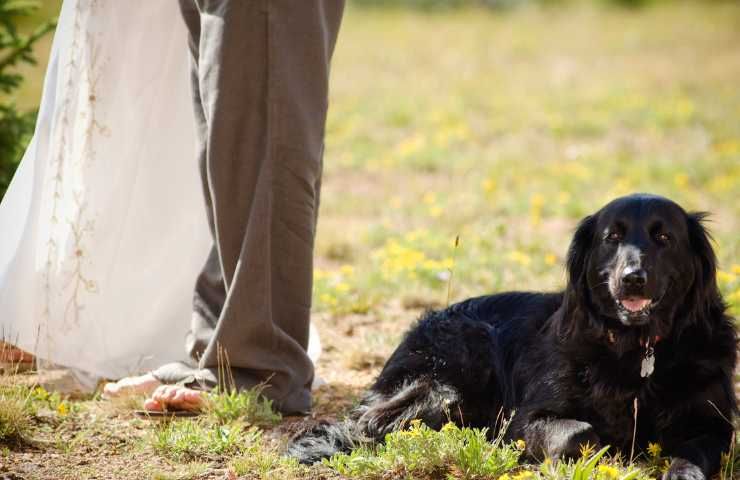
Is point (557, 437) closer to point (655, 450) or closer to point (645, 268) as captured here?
point (655, 450)

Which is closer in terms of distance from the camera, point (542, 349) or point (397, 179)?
point (542, 349)

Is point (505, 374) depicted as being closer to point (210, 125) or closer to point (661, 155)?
point (210, 125)

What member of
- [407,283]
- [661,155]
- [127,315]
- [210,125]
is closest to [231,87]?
[210,125]

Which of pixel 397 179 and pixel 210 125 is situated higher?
pixel 210 125

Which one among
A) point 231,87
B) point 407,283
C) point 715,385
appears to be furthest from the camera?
point 407,283

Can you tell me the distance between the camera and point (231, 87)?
12.1 feet

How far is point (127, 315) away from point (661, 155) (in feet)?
22.5

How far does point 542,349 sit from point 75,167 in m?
2.14

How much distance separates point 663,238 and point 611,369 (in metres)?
0.52

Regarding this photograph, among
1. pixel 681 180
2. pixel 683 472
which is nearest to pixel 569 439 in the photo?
pixel 683 472

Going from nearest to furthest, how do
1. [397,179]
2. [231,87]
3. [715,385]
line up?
[715,385] → [231,87] → [397,179]

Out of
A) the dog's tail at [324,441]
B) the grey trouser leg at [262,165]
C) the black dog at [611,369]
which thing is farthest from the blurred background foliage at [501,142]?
the dog's tail at [324,441]

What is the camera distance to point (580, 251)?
3.68 meters

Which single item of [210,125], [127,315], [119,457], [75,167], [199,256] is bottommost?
[119,457]
